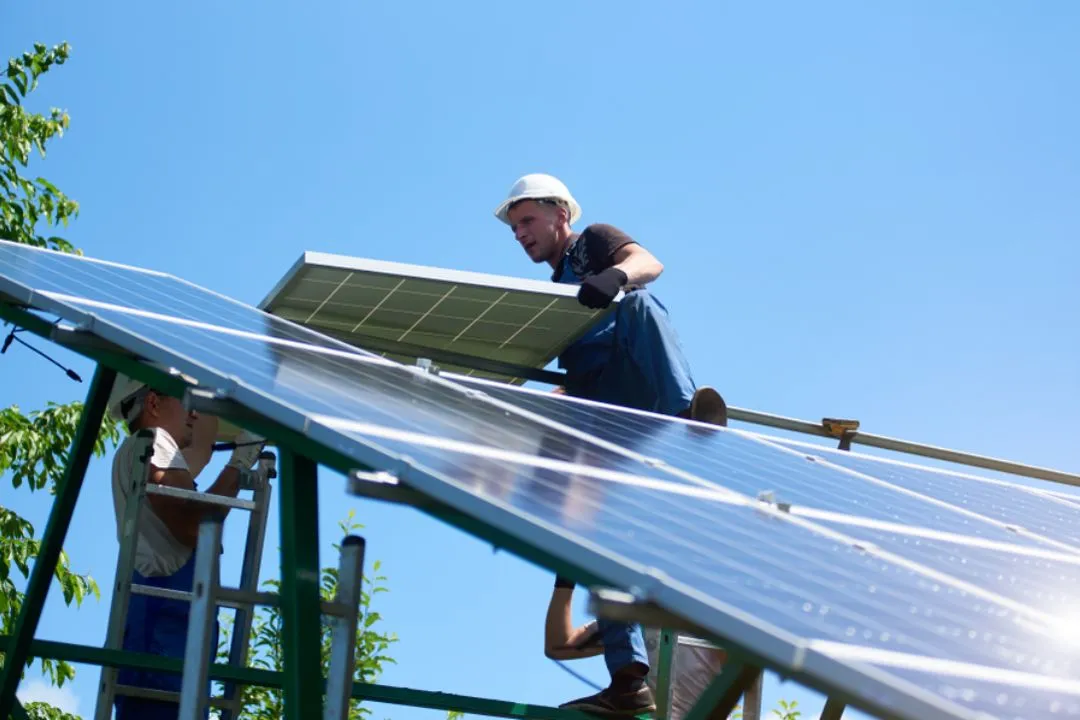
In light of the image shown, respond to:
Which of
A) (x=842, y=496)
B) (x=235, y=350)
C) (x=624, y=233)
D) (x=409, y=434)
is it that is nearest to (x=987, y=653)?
(x=409, y=434)

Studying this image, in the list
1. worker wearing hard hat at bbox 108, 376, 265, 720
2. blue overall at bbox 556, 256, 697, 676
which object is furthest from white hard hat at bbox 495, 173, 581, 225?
worker wearing hard hat at bbox 108, 376, 265, 720

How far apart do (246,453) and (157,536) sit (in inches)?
37.0

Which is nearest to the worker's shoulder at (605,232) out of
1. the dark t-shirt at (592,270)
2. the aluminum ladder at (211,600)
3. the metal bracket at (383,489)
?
the dark t-shirt at (592,270)

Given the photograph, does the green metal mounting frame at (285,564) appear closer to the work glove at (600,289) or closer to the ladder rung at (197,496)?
the ladder rung at (197,496)

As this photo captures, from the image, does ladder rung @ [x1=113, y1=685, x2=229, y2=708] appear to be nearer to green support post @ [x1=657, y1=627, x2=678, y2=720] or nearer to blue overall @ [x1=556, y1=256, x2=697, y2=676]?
green support post @ [x1=657, y1=627, x2=678, y2=720]

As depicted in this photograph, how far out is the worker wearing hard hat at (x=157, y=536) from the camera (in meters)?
7.31

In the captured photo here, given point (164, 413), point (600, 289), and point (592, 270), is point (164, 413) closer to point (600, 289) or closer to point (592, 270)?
point (592, 270)

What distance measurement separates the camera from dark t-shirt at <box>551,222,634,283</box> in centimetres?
760

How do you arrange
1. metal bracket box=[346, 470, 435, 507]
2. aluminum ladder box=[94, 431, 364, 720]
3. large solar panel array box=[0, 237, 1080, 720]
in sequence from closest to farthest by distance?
large solar panel array box=[0, 237, 1080, 720] < metal bracket box=[346, 470, 435, 507] < aluminum ladder box=[94, 431, 364, 720]

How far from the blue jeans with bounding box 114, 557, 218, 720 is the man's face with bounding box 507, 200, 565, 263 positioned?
7.48ft

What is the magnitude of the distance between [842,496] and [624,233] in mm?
2824

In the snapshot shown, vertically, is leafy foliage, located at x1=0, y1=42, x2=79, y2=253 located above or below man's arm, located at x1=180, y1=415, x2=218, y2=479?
above

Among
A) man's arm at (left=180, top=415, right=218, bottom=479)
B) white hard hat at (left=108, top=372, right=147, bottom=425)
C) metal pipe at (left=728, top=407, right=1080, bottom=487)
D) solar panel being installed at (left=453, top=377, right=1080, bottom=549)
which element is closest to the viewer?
solar panel being installed at (left=453, top=377, right=1080, bottom=549)

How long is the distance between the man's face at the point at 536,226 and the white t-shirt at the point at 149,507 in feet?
6.45
